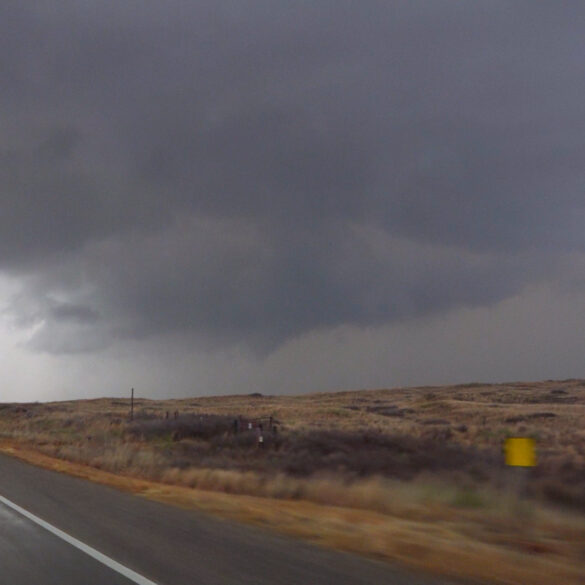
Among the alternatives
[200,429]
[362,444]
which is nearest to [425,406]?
[200,429]

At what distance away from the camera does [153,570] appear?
9117 mm

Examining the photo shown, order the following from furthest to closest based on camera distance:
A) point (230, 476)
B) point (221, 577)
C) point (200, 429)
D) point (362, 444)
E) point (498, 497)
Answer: point (200, 429), point (362, 444), point (230, 476), point (498, 497), point (221, 577)

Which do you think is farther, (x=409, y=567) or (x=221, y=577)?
(x=409, y=567)

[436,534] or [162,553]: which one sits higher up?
[162,553]

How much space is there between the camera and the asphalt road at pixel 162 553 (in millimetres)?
8726

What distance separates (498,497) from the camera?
1444 cm

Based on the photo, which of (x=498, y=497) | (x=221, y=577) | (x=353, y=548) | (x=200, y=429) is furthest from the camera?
(x=200, y=429)

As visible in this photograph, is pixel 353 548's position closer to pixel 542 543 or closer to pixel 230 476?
pixel 542 543

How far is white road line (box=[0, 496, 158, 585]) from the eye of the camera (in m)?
8.73

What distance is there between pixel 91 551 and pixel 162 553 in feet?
3.29

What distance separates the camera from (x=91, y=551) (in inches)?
409

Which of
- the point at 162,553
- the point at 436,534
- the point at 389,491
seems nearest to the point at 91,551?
the point at 162,553

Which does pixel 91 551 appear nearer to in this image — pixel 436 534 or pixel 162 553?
pixel 162 553

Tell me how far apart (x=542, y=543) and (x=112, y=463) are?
18.2m
